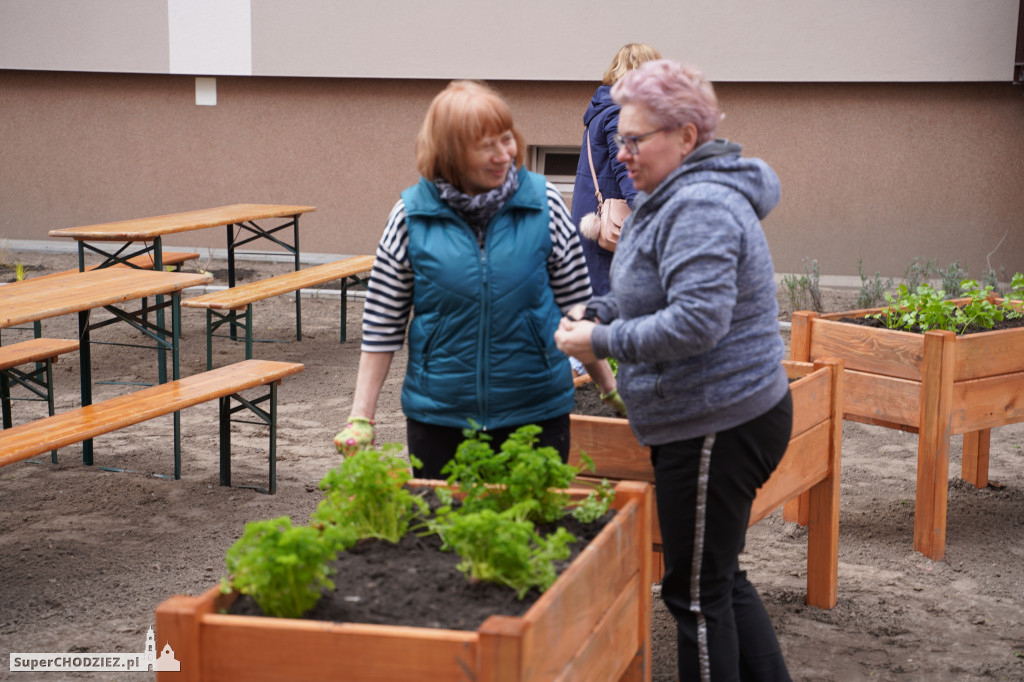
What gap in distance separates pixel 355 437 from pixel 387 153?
944cm

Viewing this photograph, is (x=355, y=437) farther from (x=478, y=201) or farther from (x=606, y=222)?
(x=606, y=222)

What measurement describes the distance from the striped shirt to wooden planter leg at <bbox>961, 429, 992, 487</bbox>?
3210 mm

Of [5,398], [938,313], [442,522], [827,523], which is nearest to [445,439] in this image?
[442,522]

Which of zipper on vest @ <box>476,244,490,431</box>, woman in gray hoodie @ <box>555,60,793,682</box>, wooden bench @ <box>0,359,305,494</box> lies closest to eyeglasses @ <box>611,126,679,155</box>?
woman in gray hoodie @ <box>555,60,793,682</box>

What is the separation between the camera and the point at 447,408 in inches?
107

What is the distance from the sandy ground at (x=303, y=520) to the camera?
365 centimetres

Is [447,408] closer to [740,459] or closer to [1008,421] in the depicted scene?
[740,459]

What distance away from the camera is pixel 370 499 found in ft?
7.70

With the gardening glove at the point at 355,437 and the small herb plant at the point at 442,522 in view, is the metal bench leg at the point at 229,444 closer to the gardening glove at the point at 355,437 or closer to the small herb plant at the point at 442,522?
the gardening glove at the point at 355,437

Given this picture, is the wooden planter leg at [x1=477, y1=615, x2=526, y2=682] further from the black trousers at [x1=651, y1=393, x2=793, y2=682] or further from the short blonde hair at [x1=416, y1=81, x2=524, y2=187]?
the short blonde hair at [x1=416, y1=81, x2=524, y2=187]

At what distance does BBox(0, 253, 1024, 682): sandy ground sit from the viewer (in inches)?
144

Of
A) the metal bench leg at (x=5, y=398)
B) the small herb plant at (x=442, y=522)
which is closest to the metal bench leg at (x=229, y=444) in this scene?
the metal bench leg at (x=5, y=398)

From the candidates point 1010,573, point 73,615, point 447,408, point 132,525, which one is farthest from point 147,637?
point 1010,573

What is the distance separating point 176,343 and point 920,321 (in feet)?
11.7
